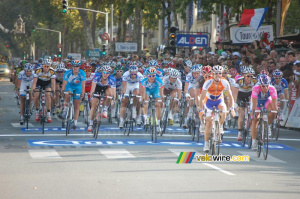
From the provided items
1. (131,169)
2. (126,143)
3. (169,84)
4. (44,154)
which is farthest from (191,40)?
(131,169)

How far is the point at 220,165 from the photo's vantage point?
14.4 metres

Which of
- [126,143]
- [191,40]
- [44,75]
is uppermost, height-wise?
[191,40]

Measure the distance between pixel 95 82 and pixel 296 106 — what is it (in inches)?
257

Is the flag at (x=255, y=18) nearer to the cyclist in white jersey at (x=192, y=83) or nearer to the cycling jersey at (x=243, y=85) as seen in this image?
the cyclist in white jersey at (x=192, y=83)

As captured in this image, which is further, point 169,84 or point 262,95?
point 169,84

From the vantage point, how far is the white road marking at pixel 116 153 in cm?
1580

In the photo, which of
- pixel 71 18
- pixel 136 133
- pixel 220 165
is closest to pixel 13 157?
pixel 220 165

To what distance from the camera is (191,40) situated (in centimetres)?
3531

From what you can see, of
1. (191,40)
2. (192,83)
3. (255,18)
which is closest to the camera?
(192,83)

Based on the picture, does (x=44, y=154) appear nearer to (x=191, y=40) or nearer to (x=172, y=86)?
(x=172, y=86)

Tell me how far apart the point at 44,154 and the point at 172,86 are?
8.09 meters

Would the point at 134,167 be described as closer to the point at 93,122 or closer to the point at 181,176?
the point at 181,176

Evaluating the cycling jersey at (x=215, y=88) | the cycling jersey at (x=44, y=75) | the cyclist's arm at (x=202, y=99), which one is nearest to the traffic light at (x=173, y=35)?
the cycling jersey at (x=44, y=75)

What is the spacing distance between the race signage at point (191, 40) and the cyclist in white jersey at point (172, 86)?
10848 mm
